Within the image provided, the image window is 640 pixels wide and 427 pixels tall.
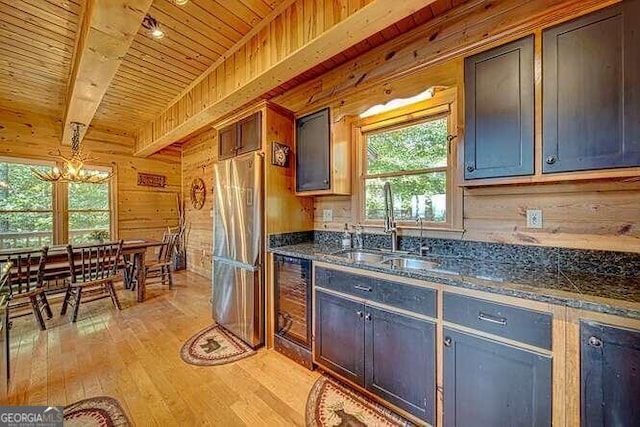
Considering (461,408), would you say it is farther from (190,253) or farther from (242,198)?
(190,253)

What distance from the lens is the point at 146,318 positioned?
3051mm

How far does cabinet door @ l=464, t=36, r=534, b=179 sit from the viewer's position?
1.40 meters

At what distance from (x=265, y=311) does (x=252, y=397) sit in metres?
0.73

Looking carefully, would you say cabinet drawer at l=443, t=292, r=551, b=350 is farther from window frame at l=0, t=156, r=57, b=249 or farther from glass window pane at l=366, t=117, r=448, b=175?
window frame at l=0, t=156, r=57, b=249

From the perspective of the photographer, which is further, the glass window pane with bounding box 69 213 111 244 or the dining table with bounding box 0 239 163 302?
the glass window pane with bounding box 69 213 111 244

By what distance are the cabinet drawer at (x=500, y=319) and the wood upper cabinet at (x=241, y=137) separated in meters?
1.98

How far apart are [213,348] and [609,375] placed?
8.52ft

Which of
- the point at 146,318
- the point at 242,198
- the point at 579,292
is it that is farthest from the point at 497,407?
the point at 146,318

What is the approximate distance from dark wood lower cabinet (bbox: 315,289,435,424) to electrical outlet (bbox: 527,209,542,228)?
906 millimetres

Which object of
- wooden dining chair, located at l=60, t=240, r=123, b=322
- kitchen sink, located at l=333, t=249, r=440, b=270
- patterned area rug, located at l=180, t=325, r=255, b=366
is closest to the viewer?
kitchen sink, located at l=333, t=249, r=440, b=270

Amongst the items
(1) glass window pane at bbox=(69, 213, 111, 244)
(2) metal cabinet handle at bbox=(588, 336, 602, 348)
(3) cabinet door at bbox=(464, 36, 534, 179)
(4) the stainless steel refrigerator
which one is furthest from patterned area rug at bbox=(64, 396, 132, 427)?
(1) glass window pane at bbox=(69, 213, 111, 244)

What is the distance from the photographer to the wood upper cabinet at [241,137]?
245 centimetres

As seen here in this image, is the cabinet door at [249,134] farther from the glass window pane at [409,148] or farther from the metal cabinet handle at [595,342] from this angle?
the metal cabinet handle at [595,342]

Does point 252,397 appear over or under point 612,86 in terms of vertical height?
under
